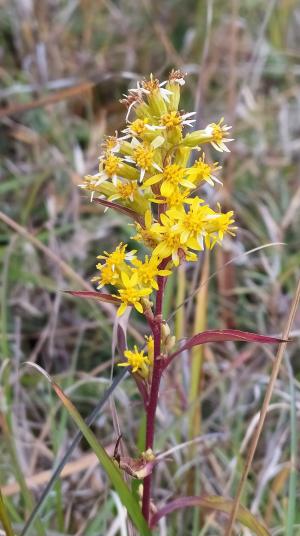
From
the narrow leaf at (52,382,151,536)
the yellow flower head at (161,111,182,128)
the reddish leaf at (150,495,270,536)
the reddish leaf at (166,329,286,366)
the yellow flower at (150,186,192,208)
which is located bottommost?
the reddish leaf at (150,495,270,536)

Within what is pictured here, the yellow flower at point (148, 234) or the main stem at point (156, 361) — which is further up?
the yellow flower at point (148, 234)

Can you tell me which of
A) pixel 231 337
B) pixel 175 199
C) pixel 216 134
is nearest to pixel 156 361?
pixel 231 337

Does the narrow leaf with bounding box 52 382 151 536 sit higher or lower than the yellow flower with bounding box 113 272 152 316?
lower

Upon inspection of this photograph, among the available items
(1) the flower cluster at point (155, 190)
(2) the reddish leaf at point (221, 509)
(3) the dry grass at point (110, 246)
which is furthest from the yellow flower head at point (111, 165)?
(2) the reddish leaf at point (221, 509)

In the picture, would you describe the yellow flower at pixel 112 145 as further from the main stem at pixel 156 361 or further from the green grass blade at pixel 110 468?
the green grass blade at pixel 110 468

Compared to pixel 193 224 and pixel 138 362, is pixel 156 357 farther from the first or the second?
pixel 193 224

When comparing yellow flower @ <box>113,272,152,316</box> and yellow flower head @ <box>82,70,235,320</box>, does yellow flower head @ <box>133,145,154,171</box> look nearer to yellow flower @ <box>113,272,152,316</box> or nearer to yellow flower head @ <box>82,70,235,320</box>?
yellow flower head @ <box>82,70,235,320</box>

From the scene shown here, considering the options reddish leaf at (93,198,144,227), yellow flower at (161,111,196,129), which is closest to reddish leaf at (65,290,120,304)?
reddish leaf at (93,198,144,227)

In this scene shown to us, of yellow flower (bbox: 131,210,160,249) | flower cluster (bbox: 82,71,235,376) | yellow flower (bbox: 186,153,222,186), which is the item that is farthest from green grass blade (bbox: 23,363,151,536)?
yellow flower (bbox: 186,153,222,186)

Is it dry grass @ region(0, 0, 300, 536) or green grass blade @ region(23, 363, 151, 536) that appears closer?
green grass blade @ region(23, 363, 151, 536)
